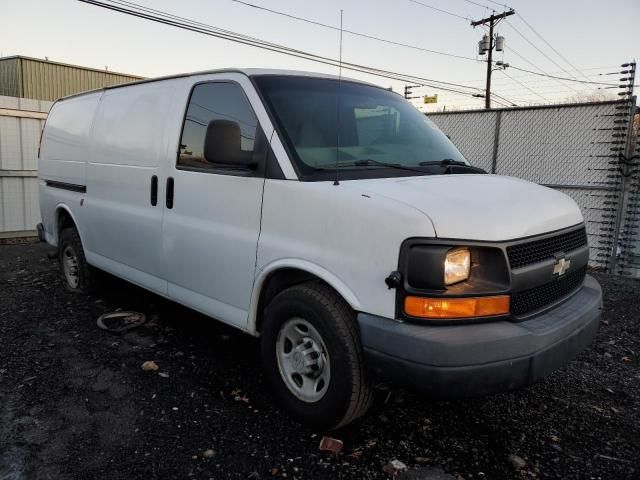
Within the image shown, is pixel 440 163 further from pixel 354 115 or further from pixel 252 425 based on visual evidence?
pixel 252 425

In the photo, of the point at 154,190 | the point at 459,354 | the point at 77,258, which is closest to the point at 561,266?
the point at 459,354

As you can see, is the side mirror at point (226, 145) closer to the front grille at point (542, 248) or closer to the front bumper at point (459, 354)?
the front bumper at point (459, 354)

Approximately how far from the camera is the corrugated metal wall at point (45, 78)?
17375 millimetres

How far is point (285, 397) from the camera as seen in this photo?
3018 millimetres

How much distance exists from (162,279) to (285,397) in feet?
5.02

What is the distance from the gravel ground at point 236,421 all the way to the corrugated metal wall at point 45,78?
50.3 ft

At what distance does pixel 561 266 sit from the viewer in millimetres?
2855

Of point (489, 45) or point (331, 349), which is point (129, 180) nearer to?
point (331, 349)

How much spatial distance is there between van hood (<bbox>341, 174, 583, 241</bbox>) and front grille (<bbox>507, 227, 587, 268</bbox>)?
0.20 feet

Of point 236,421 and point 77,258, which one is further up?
point 77,258

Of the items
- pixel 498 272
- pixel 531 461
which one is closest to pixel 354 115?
pixel 498 272

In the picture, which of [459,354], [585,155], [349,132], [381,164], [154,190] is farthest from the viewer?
[585,155]

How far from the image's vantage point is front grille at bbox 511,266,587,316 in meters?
2.56

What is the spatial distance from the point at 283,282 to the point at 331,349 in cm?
59
